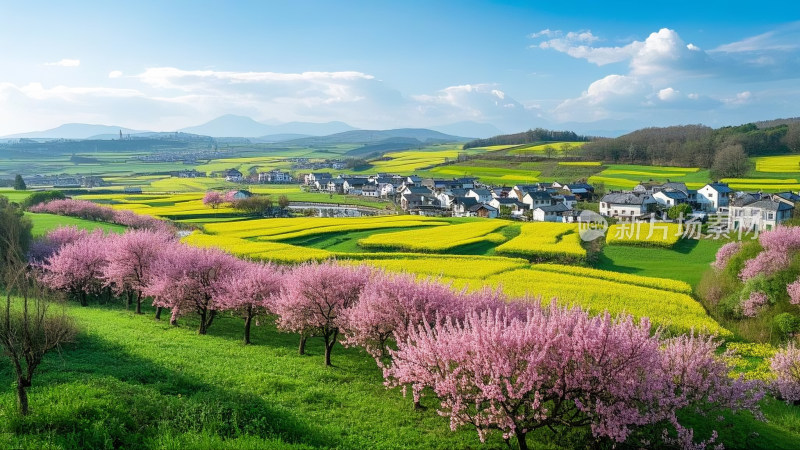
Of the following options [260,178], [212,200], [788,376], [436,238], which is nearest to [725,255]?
[788,376]

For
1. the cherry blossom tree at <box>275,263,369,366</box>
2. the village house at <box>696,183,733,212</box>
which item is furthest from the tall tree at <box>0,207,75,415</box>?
the village house at <box>696,183,733,212</box>

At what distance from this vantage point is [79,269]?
34.4 meters

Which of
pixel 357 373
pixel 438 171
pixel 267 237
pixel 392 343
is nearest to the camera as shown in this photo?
pixel 357 373

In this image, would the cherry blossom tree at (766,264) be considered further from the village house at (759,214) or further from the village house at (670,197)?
the village house at (670,197)

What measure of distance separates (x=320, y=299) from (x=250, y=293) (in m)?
4.83

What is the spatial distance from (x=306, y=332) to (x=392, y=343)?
15.0 feet

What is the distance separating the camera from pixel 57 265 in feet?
112

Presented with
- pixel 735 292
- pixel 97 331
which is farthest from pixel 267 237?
pixel 735 292

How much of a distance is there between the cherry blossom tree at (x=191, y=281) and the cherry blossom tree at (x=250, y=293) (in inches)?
Result: 31.1

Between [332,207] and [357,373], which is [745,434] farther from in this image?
[332,207]

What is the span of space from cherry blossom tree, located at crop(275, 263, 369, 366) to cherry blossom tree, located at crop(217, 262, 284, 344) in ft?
6.95

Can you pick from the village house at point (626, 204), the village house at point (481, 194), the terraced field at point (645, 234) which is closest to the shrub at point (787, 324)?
the terraced field at point (645, 234)

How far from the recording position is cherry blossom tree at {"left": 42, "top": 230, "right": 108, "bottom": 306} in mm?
33969

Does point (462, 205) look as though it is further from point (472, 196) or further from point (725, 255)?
point (725, 255)
